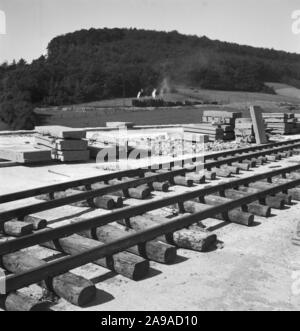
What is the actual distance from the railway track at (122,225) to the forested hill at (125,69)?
16477 mm

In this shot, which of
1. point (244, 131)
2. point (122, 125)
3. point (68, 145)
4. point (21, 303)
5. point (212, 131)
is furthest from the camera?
point (122, 125)

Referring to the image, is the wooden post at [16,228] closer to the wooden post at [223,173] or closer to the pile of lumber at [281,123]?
the wooden post at [223,173]

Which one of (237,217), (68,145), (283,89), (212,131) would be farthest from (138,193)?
(283,89)

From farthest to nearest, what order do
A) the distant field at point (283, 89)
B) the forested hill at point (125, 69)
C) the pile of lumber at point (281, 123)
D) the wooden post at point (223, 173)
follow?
the distant field at point (283, 89)
the forested hill at point (125, 69)
the pile of lumber at point (281, 123)
the wooden post at point (223, 173)

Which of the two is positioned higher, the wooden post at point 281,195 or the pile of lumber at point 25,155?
the pile of lumber at point 25,155

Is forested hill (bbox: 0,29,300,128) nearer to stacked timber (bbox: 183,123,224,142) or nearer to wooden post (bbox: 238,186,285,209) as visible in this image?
stacked timber (bbox: 183,123,224,142)

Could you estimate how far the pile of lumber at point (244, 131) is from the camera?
16812 millimetres

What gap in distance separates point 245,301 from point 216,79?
72888 mm

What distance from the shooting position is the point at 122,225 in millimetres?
6258

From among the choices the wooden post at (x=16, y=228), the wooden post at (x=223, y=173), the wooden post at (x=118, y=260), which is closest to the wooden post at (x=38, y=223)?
the wooden post at (x=16, y=228)

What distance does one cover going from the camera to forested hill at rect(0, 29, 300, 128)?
47.1 meters

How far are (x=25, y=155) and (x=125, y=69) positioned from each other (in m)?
62.7

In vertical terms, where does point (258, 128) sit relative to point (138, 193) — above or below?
above

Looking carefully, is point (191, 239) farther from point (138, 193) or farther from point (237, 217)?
point (138, 193)
